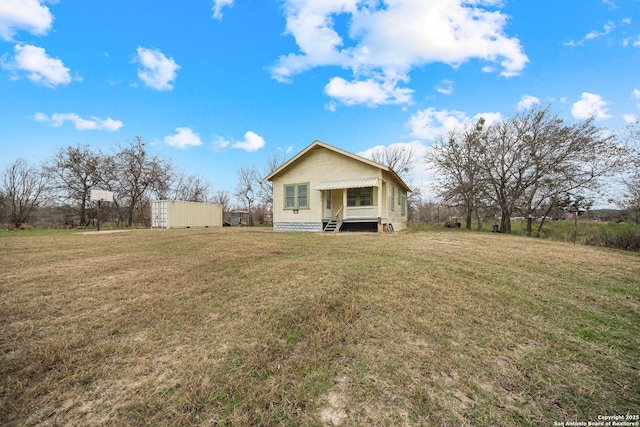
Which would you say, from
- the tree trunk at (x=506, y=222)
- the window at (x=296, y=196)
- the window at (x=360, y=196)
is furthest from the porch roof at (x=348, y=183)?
the tree trunk at (x=506, y=222)

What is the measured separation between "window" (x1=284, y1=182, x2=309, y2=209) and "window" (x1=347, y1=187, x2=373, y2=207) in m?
2.53

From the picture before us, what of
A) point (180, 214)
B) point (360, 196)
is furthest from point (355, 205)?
point (180, 214)

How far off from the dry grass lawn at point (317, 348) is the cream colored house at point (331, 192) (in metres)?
8.56

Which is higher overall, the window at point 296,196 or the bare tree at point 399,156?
the bare tree at point 399,156

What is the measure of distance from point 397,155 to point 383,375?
3086 centimetres

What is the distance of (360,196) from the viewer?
46.5ft

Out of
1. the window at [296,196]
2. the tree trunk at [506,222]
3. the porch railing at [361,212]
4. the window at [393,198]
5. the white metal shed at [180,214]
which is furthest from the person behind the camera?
the white metal shed at [180,214]

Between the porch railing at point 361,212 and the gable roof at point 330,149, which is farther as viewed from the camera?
the porch railing at point 361,212

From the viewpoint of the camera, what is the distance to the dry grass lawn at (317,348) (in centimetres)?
166

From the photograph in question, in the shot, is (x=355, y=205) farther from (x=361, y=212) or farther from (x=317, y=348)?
(x=317, y=348)

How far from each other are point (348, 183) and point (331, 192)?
2.04 m

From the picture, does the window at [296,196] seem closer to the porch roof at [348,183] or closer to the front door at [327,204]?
the porch roof at [348,183]

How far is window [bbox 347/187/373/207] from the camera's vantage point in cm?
1392

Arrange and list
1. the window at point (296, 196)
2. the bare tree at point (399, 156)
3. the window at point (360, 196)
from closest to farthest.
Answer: the window at point (360, 196) → the window at point (296, 196) → the bare tree at point (399, 156)
